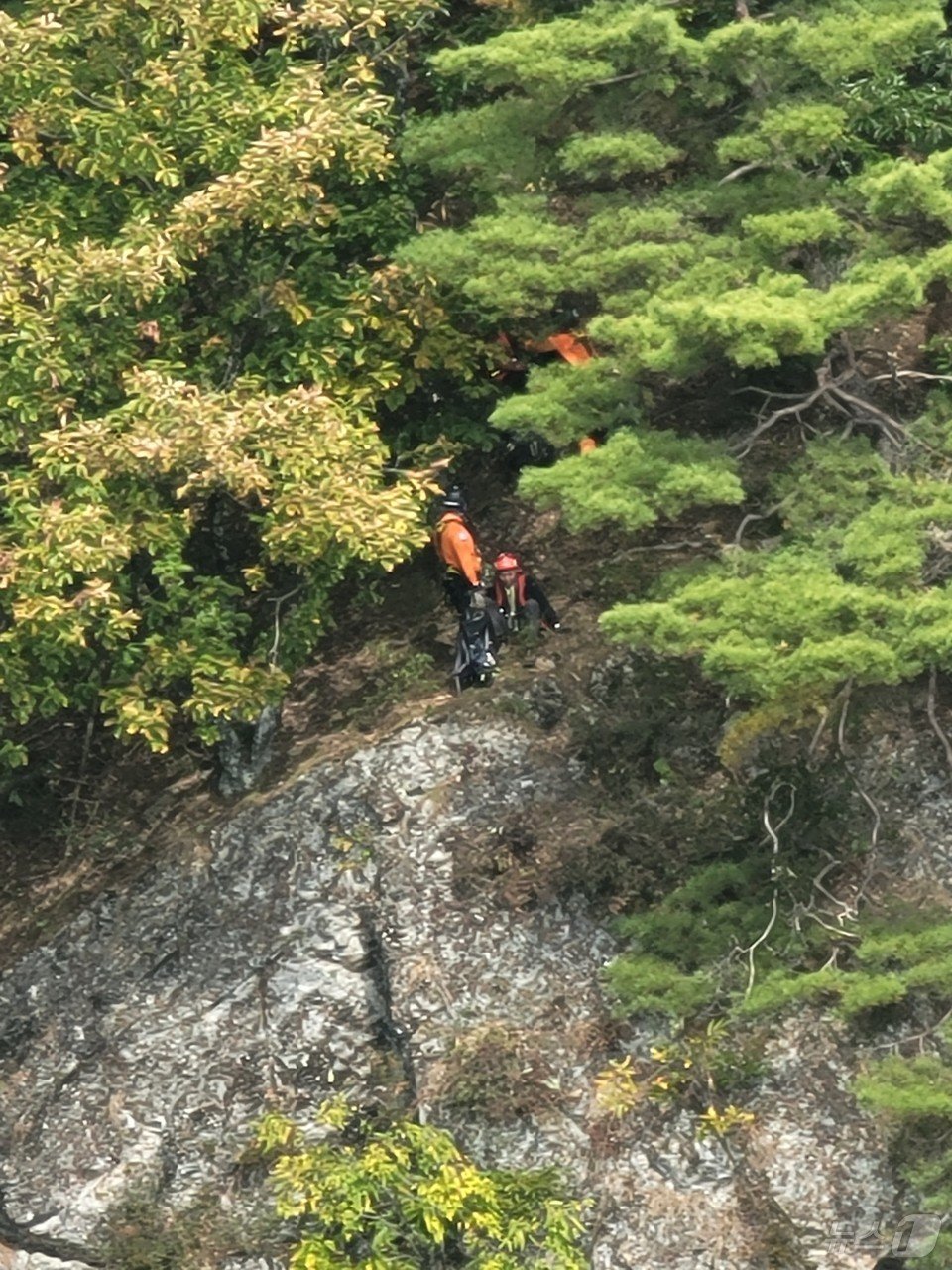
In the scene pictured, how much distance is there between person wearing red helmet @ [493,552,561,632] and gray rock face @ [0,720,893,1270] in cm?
81

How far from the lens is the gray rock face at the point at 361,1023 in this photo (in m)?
15.5

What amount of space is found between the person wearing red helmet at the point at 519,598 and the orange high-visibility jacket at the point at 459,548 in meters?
0.21

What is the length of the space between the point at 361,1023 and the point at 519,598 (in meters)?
3.06

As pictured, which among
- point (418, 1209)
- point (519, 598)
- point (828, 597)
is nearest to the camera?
point (828, 597)

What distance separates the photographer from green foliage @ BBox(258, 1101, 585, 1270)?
50.5 feet

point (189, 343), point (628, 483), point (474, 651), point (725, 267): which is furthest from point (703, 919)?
point (189, 343)

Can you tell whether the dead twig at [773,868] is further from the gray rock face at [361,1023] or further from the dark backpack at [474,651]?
the dark backpack at [474,651]

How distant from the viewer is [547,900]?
54.0ft

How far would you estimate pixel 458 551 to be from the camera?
55.2 ft

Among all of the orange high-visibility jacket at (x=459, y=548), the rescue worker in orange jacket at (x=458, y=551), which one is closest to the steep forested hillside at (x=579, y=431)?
the rescue worker in orange jacket at (x=458, y=551)

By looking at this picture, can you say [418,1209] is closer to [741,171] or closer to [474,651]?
[474,651]

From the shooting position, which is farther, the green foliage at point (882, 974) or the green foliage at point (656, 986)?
the green foliage at point (656, 986)

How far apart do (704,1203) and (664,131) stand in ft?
22.0

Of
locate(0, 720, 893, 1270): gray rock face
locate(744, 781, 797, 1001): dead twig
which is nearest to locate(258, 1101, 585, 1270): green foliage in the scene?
locate(0, 720, 893, 1270): gray rock face
